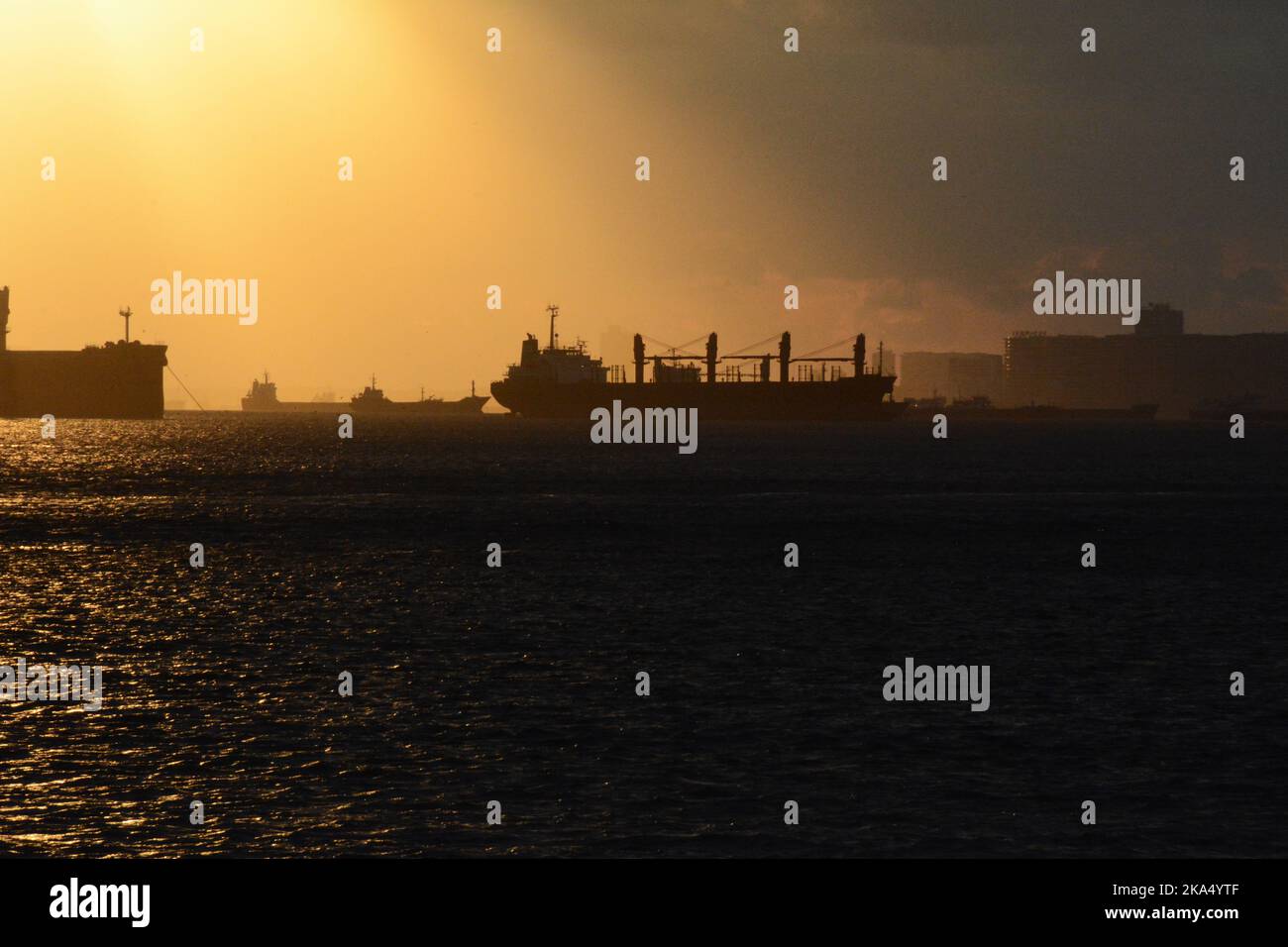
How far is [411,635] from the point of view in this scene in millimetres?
37094

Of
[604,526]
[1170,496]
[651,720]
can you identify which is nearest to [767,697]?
[651,720]

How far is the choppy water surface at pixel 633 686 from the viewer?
19.8m

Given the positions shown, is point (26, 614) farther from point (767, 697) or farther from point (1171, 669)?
point (1171, 669)

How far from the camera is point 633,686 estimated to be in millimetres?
29891

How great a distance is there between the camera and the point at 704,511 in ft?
271

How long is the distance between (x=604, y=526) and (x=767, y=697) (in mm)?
44501

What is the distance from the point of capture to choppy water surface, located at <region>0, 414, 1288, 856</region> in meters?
19.8

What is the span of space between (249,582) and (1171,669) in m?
31.2

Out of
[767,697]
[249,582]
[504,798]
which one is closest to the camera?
[504,798]
